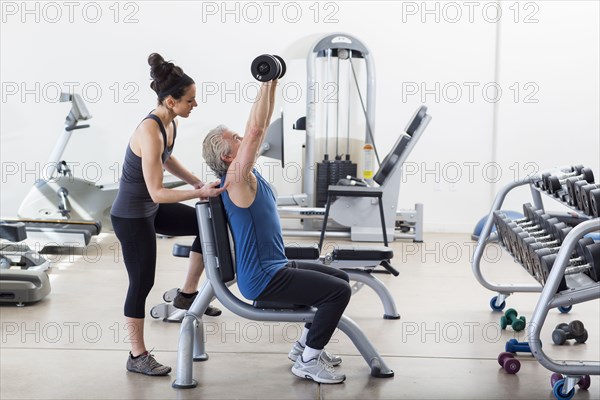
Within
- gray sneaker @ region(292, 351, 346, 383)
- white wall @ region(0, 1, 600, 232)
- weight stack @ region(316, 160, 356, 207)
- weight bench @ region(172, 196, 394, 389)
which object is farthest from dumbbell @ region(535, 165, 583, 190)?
white wall @ region(0, 1, 600, 232)

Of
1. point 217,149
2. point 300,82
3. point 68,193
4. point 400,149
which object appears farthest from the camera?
point 300,82

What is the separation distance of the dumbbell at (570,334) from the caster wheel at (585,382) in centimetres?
62

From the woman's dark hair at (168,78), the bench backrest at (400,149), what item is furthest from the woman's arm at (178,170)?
Result: the bench backrest at (400,149)

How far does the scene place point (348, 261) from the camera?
4.03 meters

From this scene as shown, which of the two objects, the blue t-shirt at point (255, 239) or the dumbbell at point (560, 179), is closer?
the blue t-shirt at point (255, 239)

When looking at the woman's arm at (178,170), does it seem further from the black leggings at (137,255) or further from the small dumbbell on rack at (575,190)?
the small dumbbell on rack at (575,190)

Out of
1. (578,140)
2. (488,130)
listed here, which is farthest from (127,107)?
(578,140)

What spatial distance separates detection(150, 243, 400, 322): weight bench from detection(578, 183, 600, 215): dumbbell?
37.6 inches

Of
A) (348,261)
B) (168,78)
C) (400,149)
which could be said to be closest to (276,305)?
(348,261)

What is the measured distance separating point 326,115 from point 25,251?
3222 mm

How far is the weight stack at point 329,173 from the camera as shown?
23.7 feet

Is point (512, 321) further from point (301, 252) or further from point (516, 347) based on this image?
point (301, 252)

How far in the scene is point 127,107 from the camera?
7602mm

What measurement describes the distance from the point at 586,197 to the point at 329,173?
3.95 metres
